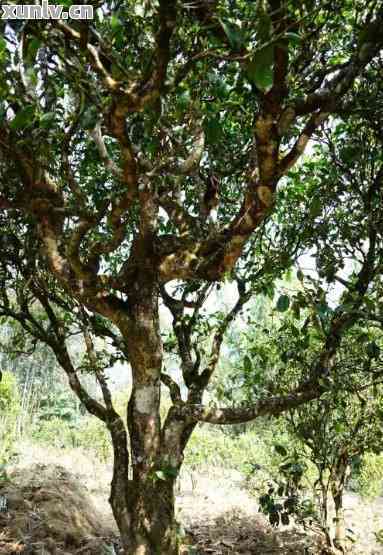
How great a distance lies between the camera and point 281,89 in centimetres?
177

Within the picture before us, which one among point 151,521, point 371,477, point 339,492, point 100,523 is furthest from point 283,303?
point 371,477

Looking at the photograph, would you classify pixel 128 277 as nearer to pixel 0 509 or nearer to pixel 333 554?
pixel 0 509

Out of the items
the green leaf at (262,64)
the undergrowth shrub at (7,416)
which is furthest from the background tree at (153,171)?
the undergrowth shrub at (7,416)

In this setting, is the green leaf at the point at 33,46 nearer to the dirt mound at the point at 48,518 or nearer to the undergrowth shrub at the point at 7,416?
the dirt mound at the point at 48,518

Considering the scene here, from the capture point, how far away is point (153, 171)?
7.90ft

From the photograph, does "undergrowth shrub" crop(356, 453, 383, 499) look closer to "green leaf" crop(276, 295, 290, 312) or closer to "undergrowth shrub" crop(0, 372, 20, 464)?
"undergrowth shrub" crop(0, 372, 20, 464)

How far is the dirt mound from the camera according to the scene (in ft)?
12.6

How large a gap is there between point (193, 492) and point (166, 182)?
5.71 m

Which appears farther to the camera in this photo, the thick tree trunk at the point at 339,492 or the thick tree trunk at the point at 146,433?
the thick tree trunk at the point at 339,492

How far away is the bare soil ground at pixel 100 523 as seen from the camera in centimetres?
402

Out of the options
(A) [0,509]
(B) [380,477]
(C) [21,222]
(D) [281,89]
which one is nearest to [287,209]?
(C) [21,222]

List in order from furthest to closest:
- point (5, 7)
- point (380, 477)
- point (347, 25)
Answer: point (380, 477), point (347, 25), point (5, 7)

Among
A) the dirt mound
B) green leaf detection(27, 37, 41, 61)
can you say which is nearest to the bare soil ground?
the dirt mound

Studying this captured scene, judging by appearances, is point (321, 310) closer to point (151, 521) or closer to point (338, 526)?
point (151, 521)
